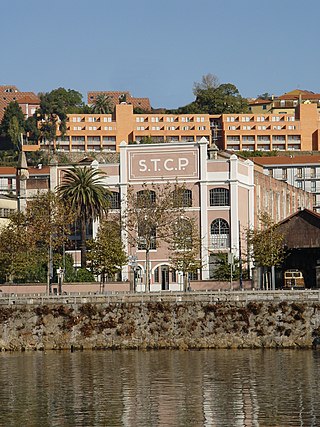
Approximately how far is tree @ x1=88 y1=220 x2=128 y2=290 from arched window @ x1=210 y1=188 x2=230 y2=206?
36.8ft

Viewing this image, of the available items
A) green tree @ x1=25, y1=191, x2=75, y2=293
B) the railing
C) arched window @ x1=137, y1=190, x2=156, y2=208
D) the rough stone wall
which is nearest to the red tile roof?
arched window @ x1=137, y1=190, x2=156, y2=208

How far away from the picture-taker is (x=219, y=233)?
4341 inches

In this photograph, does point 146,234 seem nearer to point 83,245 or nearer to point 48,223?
point 83,245

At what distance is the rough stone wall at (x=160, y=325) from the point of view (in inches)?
2867

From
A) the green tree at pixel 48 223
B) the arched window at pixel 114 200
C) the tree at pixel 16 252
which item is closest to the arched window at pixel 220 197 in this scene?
the arched window at pixel 114 200

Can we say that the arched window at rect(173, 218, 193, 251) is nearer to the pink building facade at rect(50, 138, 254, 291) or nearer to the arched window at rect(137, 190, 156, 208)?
the pink building facade at rect(50, 138, 254, 291)

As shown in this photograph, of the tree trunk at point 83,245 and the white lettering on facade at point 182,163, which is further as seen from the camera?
the white lettering on facade at point 182,163

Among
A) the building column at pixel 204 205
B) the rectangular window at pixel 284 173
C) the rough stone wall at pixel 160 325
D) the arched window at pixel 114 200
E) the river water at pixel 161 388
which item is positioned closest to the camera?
the river water at pixel 161 388

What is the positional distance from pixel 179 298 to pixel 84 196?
34.7 meters

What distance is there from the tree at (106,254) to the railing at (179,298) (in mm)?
22436

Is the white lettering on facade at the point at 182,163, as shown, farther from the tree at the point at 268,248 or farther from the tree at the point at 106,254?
the tree at the point at 268,248

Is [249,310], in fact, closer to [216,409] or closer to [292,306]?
[292,306]

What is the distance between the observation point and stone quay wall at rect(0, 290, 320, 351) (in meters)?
72.9

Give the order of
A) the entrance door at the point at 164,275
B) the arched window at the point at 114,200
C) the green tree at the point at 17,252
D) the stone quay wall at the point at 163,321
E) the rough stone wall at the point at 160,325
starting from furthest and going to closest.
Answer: the arched window at the point at 114,200, the entrance door at the point at 164,275, the green tree at the point at 17,252, the stone quay wall at the point at 163,321, the rough stone wall at the point at 160,325
